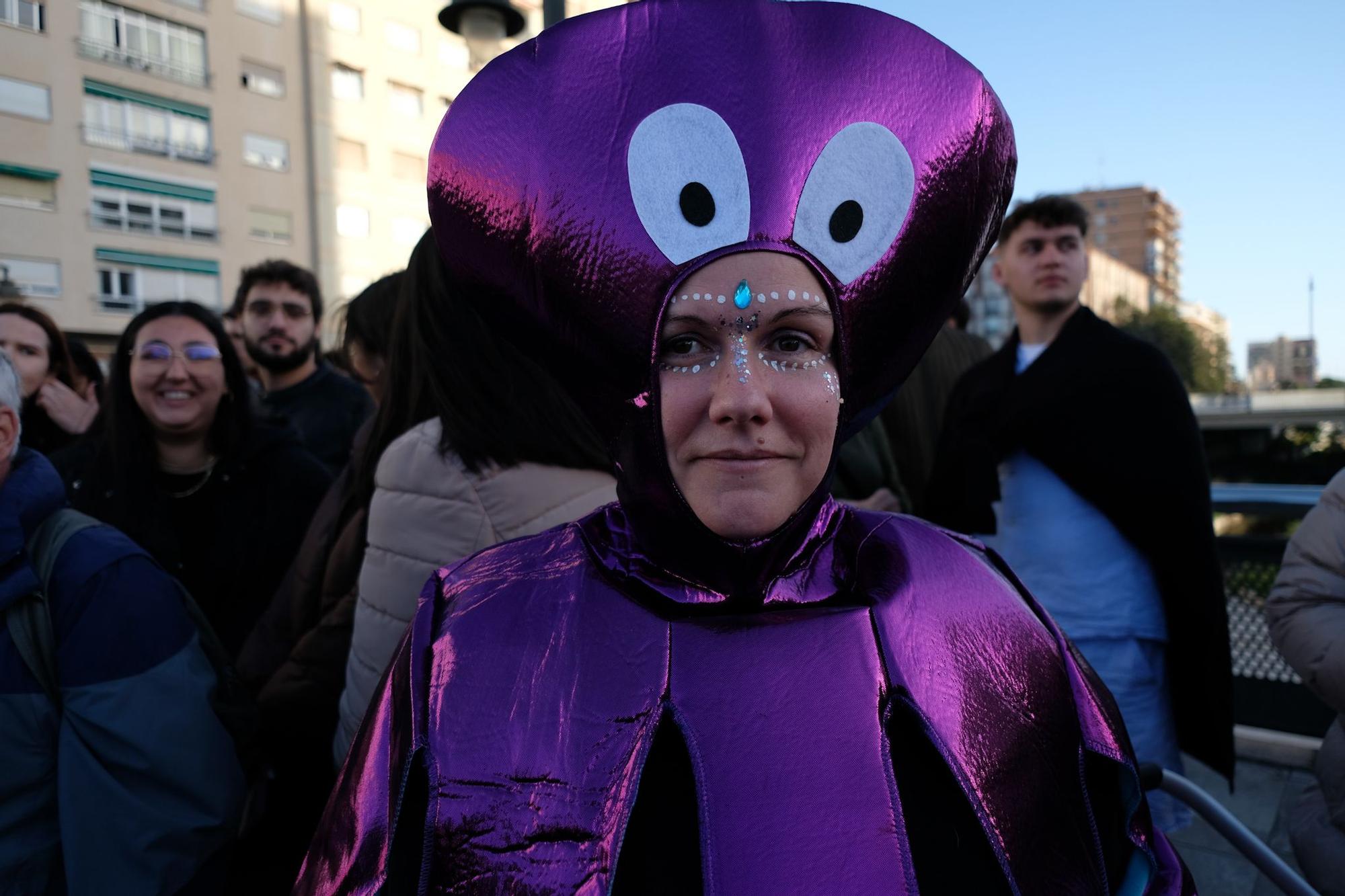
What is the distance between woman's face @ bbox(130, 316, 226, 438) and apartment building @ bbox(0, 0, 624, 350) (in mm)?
16448

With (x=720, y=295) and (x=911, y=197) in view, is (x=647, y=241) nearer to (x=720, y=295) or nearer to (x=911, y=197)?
(x=720, y=295)

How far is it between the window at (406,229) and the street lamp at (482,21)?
23910 millimetres

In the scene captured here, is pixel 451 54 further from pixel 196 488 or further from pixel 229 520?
pixel 229 520

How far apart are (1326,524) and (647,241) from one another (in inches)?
62.5

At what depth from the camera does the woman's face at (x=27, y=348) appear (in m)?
3.12

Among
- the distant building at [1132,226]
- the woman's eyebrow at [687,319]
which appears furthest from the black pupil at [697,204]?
the distant building at [1132,226]

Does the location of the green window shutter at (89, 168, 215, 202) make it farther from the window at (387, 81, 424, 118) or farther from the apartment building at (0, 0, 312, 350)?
the window at (387, 81, 424, 118)

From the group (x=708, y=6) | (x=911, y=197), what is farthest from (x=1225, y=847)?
(x=708, y=6)

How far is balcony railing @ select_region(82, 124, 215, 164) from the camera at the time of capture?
20234mm


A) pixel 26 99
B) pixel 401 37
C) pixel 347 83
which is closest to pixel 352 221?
pixel 347 83

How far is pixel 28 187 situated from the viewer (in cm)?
1889

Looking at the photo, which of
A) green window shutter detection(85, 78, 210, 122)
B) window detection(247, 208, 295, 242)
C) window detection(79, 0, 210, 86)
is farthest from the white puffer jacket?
window detection(247, 208, 295, 242)

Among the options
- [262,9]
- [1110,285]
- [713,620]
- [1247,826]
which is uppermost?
[262,9]

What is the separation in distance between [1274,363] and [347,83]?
11474 cm
